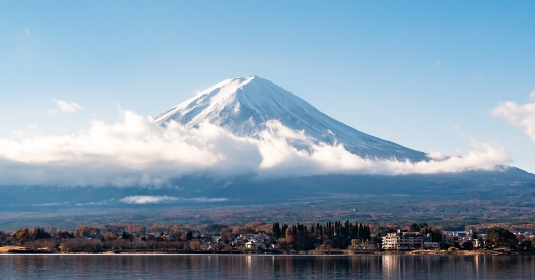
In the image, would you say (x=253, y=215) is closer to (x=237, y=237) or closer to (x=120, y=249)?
(x=237, y=237)

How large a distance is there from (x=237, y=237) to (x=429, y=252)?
112 feet

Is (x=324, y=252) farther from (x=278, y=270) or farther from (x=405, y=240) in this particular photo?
(x=278, y=270)

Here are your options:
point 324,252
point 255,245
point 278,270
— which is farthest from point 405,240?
point 278,270

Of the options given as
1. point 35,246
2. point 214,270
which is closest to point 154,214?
point 35,246

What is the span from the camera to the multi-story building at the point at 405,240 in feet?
308

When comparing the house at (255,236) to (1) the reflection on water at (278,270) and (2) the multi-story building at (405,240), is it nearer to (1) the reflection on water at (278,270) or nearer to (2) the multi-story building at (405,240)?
(2) the multi-story building at (405,240)

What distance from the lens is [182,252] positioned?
8938 centimetres

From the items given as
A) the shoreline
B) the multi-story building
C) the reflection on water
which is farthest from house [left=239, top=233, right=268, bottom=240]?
the reflection on water

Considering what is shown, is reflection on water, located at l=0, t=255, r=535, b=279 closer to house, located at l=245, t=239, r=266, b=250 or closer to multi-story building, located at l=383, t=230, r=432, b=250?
multi-story building, located at l=383, t=230, r=432, b=250

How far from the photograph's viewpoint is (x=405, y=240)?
311 ft

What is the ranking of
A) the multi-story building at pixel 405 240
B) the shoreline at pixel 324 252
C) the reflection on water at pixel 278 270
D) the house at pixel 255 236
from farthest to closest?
the house at pixel 255 236, the multi-story building at pixel 405 240, the shoreline at pixel 324 252, the reflection on water at pixel 278 270

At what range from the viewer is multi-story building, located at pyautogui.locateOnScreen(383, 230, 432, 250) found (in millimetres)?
93731

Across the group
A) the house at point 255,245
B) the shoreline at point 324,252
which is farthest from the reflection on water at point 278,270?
the house at point 255,245

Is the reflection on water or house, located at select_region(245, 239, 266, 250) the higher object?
the reflection on water
